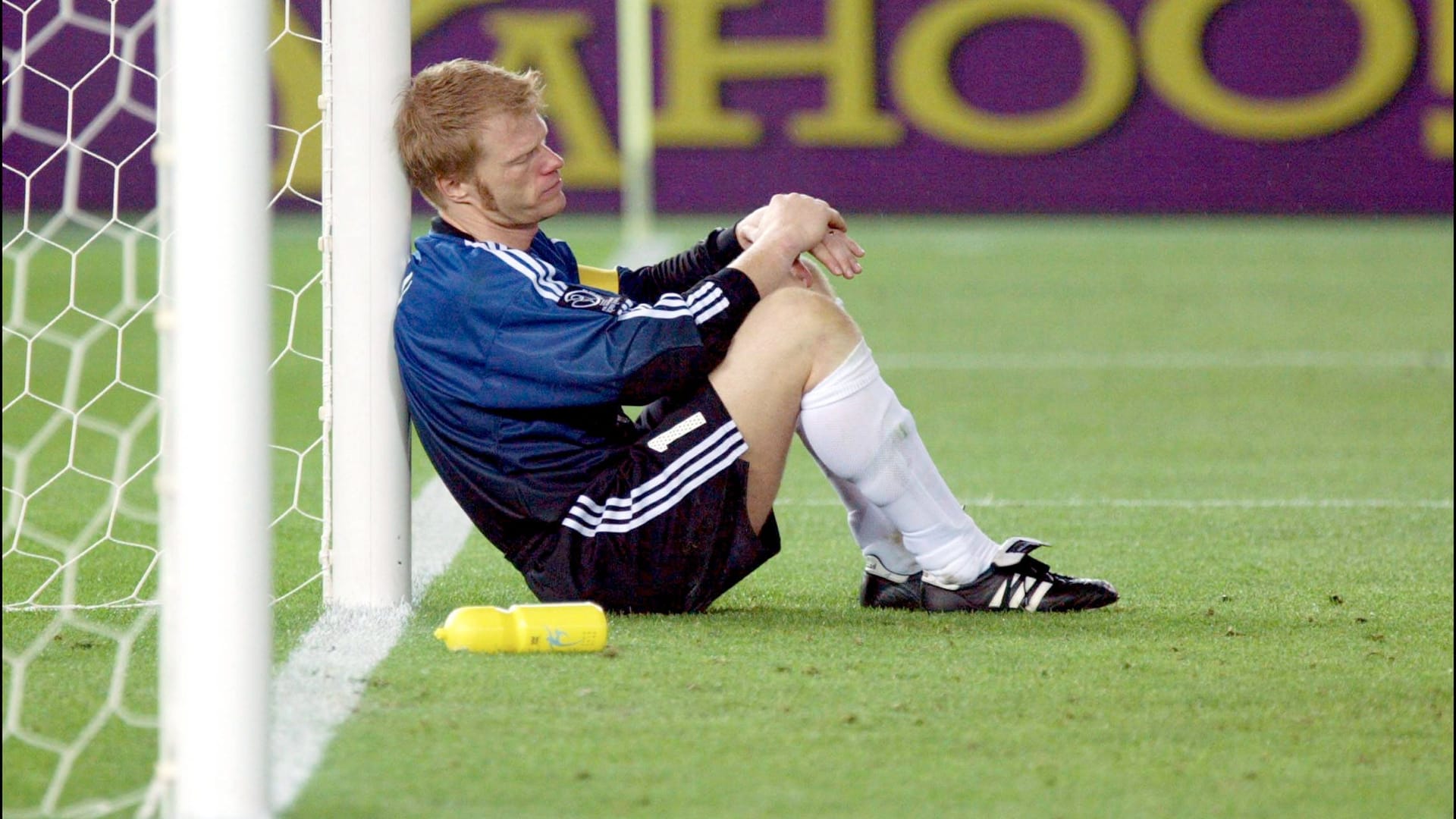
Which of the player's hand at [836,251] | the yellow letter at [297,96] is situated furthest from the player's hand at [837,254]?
the yellow letter at [297,96]

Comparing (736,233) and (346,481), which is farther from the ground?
(736,233)

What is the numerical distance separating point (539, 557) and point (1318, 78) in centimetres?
1311

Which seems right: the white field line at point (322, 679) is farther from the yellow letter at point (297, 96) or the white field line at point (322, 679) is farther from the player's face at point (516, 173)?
the yellow letter at point (297, 96)

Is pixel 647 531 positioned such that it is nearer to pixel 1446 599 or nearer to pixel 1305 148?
pixel 1446 599

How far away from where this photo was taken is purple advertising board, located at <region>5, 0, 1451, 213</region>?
15.0 metres

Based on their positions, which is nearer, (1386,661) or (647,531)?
(1386,661)

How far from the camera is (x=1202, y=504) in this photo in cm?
457

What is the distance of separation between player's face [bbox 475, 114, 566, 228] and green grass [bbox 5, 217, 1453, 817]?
0.67 m

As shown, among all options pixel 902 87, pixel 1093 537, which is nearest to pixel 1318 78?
pixel 902 87

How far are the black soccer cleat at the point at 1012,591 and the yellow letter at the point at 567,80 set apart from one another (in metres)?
12.1

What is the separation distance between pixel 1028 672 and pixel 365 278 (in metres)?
1.21

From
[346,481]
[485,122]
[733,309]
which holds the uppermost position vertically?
[485,122]

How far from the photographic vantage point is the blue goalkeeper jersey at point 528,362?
2.96 metres

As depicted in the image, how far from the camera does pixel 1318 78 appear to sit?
15000mm
